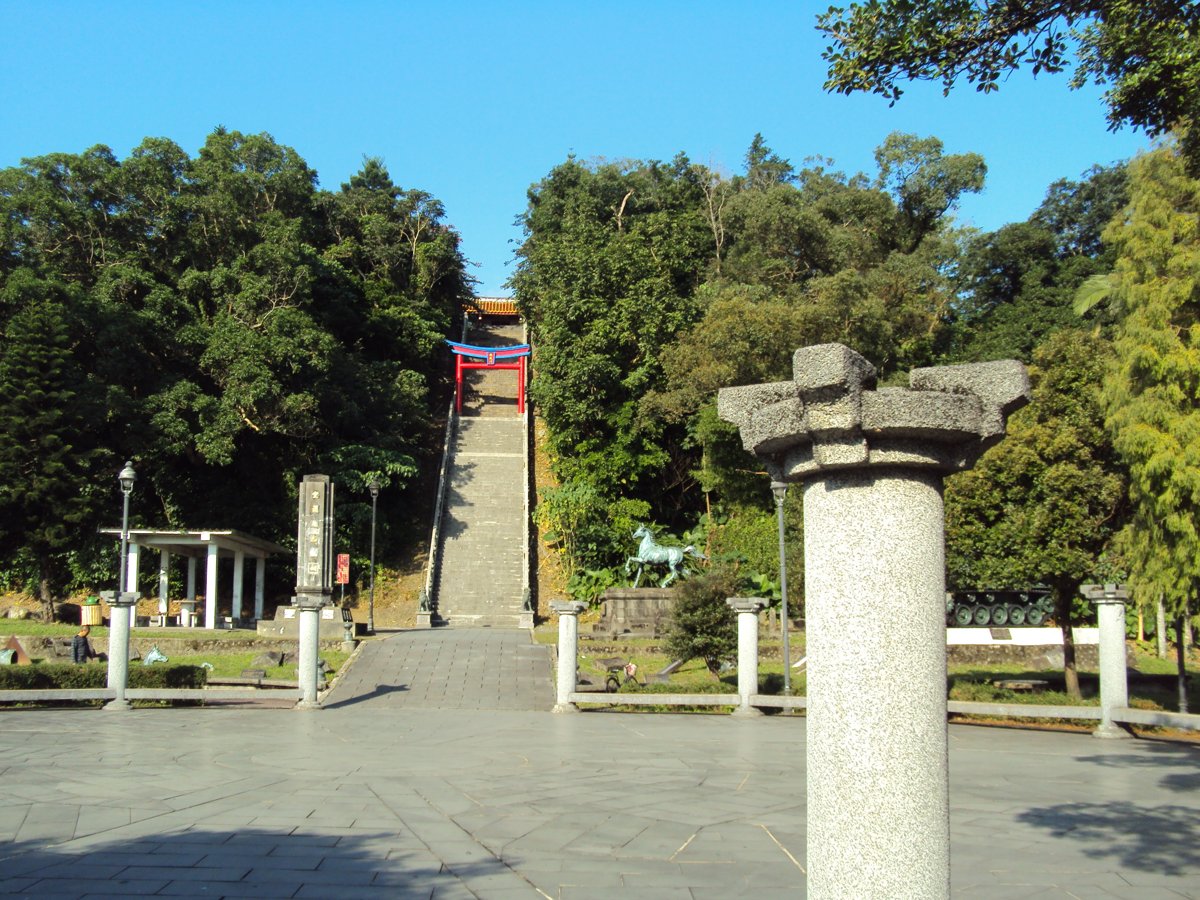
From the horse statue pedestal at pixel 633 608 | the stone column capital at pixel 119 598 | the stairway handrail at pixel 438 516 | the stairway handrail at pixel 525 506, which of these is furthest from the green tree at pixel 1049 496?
the stairway handrail at pixel 438 516

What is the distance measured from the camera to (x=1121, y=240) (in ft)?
47.8

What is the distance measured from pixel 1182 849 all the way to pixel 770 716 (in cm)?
779

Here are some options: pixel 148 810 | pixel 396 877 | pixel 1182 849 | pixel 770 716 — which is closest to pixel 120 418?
pixel 770 716

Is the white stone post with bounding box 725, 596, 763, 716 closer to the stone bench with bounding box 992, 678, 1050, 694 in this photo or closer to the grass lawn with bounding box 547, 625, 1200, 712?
the grass lawn with bounding box 547, 625, 1200, 712

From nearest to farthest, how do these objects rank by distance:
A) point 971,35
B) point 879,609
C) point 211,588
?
point 879,609
point 971,35
point 211,588

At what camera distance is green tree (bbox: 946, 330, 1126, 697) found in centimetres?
1512

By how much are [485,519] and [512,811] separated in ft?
85.8

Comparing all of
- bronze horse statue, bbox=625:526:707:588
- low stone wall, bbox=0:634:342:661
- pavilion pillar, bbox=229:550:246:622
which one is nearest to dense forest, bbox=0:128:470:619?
pavilion pillar, bbox=229:550:246:622

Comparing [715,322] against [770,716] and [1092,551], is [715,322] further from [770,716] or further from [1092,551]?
[770,716]

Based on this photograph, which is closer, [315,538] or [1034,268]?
[315,538]

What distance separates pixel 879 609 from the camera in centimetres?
344

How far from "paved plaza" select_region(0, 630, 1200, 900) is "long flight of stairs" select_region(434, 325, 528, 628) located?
15515 millimetres

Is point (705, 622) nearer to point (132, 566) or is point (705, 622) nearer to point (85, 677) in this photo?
point (85, 677)

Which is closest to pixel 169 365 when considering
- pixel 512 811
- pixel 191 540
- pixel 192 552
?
pixel 192 552
